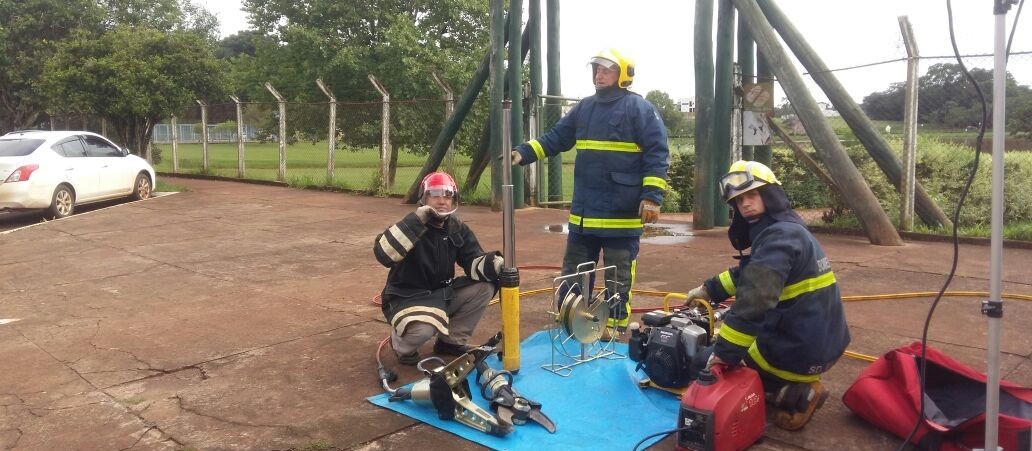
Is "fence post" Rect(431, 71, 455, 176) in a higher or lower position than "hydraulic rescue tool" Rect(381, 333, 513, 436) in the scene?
higher

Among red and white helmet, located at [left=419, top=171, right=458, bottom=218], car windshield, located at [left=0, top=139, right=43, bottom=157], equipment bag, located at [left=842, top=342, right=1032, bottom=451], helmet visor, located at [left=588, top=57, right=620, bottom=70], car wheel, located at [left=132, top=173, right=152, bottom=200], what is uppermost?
helmet visor, located at [left=588, top=57, right=620, bottom=70]

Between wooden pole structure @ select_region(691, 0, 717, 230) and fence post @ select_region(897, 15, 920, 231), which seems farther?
wooden pole structure @ select_region(691, 0, 717, 230)

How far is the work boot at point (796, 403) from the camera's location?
148 inches

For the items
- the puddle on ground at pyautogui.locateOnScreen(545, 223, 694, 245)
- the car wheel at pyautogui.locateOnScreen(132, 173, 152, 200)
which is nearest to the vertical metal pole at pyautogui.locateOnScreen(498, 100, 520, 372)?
the puddle on ground at pyautogui.locateOnScreen(545, 223, 694, 245)

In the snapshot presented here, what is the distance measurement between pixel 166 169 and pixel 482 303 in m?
22.3

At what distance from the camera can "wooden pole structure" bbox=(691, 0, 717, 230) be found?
10.2 meters

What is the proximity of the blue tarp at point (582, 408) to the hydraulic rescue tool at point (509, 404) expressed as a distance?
0.04m

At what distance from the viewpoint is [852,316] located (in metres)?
5.90

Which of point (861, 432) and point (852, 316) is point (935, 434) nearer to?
point (861, 432)

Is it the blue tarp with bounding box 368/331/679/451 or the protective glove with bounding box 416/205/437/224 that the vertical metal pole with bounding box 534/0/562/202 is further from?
the protective glove with bounding box 416/205/437/224

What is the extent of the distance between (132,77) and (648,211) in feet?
53.4

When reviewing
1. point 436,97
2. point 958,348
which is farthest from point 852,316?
point 436,97

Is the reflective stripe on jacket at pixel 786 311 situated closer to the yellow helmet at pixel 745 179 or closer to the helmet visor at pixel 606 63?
the yellow helmet at pixel 745 179

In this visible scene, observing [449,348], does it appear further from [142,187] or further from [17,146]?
[142,187]
